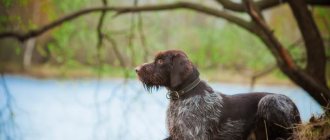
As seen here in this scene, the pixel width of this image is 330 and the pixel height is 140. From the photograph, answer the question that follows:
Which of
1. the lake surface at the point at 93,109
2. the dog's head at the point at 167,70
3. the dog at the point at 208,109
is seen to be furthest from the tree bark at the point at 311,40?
the dog's head at the point at 167,70

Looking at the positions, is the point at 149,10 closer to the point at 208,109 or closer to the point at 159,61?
the point at 159,61

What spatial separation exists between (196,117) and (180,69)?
0.60 m

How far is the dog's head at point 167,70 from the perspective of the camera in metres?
6.66

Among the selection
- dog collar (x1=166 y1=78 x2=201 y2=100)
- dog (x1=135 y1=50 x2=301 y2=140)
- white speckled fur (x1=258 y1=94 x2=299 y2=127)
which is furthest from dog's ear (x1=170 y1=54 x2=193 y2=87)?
white speckled fur (x1=258 y1=94 x2=299 y2=127)

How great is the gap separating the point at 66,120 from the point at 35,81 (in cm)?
551

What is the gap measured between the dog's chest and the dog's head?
0.27 m

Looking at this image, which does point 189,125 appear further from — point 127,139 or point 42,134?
point 42,134

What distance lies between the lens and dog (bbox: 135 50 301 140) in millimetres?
6641

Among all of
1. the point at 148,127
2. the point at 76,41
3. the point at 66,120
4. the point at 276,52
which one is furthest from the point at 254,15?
the point at 76,41

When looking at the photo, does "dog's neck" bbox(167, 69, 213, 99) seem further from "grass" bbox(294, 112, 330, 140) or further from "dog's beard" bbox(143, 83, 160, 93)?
"grass" bbox(294, 112, 330, 140)

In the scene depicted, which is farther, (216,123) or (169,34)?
(169,34)

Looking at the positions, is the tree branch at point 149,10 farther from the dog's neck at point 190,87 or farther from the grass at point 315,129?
the grass at point 315,129

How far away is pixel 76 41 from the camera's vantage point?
22.4 meters

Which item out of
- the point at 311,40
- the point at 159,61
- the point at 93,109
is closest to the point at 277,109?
the point at 159,61
